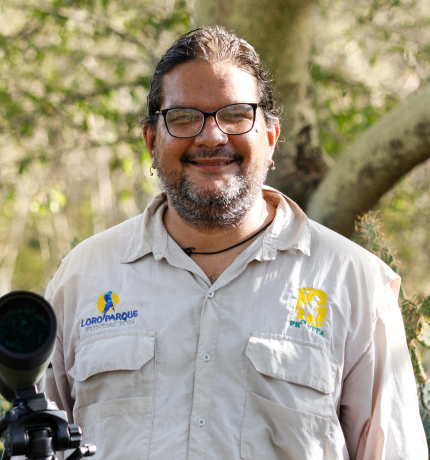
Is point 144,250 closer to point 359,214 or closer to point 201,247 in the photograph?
point 201,247

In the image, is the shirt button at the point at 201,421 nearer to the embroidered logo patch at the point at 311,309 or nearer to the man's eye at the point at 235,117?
the embroidered logo patch at the point at 311,309

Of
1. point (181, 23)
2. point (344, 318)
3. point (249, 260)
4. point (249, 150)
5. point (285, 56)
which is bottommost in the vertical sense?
point (344, 318)

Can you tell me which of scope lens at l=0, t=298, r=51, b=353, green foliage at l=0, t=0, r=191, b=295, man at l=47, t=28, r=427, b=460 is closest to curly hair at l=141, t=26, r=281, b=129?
man at l=47, t=28, r=427, b=460

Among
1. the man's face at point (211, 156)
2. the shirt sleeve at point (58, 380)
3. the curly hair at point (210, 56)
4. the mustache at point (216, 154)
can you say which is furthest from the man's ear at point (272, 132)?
the shirt sleeve at point (58, 380)

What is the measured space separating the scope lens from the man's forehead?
104cm

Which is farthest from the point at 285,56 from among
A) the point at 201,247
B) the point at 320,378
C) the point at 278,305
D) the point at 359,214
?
the point at 320,378

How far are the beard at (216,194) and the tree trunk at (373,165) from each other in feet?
3.06

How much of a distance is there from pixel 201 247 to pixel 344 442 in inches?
34.9

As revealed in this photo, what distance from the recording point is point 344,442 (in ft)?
6.54

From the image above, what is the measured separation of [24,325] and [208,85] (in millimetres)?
1164

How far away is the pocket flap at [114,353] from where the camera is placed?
1982 mm

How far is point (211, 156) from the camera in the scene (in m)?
2.15

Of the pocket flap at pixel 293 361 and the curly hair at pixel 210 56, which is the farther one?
the curly hair at pixel 210 56

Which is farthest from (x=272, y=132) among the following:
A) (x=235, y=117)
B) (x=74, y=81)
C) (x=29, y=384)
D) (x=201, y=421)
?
(x=74, y=81)
